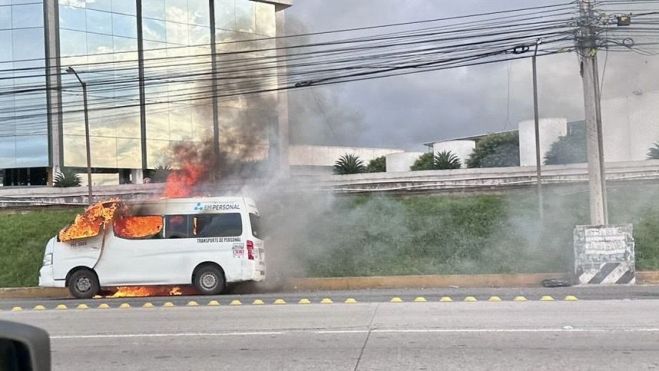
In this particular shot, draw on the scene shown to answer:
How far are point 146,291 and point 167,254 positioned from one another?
115 centimetres

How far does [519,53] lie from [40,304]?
1209 cm

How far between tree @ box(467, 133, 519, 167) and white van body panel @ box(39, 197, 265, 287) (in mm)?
26490

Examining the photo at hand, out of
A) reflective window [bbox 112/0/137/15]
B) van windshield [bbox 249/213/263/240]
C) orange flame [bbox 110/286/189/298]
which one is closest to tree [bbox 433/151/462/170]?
van windshield [bbox 249/213/263/240]

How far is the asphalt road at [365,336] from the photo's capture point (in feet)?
19.9

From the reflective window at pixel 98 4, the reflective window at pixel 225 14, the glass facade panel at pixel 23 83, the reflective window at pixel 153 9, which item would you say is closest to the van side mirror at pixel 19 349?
the reflective window at pixel 225 14

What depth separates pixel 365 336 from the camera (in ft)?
Answer: 24.1

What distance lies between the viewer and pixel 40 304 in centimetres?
1234

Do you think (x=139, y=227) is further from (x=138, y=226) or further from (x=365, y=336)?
(x=365, y=336)

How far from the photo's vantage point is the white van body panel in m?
13.0

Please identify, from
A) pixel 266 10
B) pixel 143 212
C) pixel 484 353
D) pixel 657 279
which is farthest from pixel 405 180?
pixel 484 353

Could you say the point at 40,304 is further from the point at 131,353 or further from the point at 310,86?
the point at 310,86

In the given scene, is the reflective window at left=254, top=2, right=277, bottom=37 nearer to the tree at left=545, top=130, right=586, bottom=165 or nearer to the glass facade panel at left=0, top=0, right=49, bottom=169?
the tree at left=545, top=130, right=586, bottom=165

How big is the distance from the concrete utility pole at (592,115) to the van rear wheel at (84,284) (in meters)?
10.9

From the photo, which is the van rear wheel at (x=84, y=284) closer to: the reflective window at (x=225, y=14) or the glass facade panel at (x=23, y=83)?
the reflective window at (x=225, y=14)
